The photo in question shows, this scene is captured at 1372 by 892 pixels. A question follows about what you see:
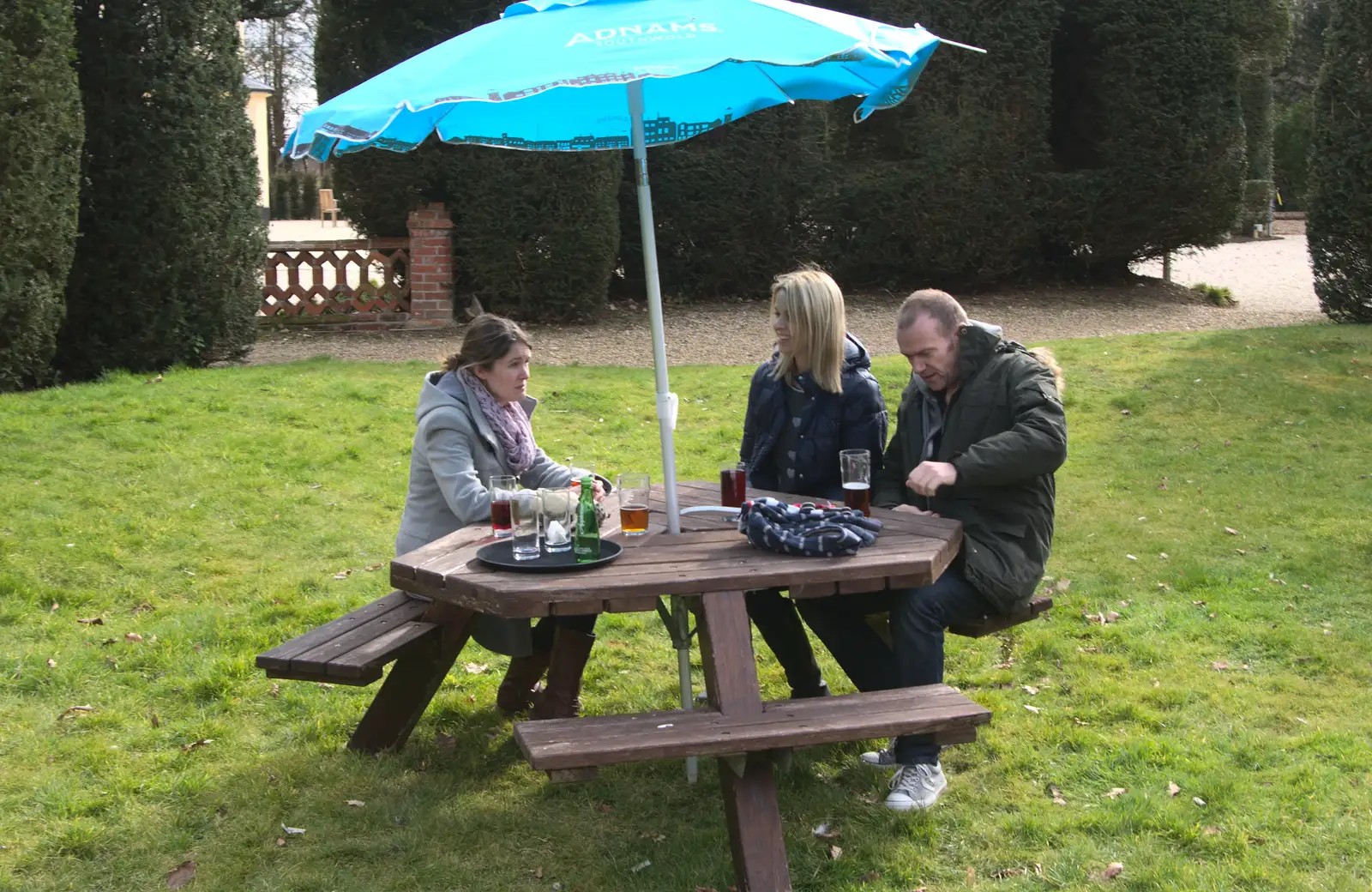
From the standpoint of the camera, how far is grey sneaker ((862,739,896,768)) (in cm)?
407

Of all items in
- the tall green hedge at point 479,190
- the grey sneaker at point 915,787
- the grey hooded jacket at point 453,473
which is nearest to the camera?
the grey sneaker at point 915,787

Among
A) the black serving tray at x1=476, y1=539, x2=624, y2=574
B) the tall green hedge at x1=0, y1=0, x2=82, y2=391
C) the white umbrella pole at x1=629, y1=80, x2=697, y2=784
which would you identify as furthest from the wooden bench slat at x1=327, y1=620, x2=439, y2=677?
the tall green hedge at x1=0, y1=0, x2=82, y2=391

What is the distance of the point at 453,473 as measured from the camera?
4.16 m

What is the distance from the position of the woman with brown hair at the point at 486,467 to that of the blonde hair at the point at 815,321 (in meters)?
0.87

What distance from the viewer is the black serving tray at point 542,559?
11.4 ft

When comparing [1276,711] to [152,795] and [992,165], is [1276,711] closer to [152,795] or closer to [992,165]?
[152,795]

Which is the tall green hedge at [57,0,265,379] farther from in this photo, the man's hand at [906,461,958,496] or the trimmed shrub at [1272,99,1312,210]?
the trimmed shrub at [1272,99,1312,210]

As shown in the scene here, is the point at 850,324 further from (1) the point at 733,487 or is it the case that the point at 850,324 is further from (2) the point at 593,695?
A: (1) the point at 733,487

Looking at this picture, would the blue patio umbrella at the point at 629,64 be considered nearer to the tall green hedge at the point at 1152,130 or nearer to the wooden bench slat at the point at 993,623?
the wooden bench slat at the point at 993,623

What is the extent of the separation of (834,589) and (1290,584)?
11.3ft

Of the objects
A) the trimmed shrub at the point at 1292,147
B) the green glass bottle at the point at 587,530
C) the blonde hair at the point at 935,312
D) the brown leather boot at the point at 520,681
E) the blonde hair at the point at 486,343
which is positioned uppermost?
the trimmed shrub at the point at 1292,147

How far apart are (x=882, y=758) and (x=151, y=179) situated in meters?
7.58

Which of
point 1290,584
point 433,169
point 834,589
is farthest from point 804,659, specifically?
point 433,169

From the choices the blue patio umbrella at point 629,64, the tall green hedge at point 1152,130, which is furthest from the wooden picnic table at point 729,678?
the tall green hedge at point 1152,130
